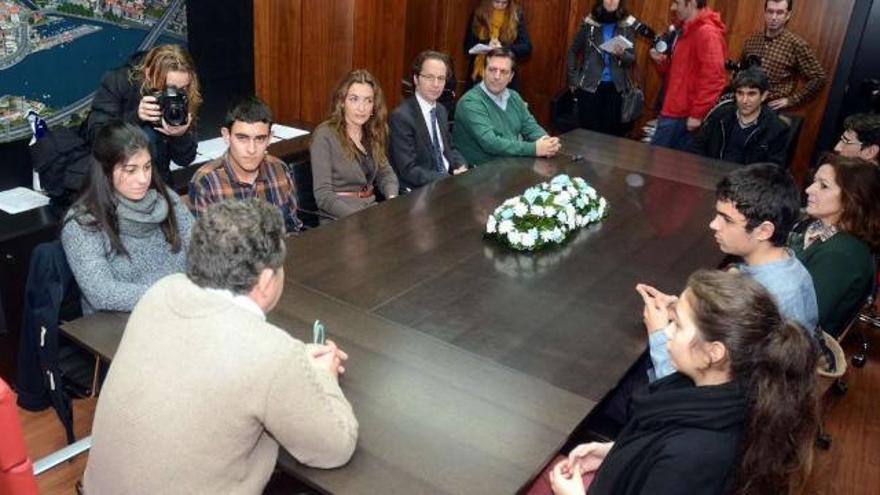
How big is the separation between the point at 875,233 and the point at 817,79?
125 inches

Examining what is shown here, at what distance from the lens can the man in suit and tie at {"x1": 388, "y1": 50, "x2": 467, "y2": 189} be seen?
4.02 metres

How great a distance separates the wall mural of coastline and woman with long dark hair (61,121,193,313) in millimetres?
1354

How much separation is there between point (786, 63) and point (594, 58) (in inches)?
55.7

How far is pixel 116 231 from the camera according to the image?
2441 millimetres

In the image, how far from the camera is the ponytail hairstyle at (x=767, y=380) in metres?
1.49

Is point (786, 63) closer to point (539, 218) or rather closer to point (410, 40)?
point (410, 40)

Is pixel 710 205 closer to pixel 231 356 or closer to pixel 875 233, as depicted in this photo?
pixel 875 233

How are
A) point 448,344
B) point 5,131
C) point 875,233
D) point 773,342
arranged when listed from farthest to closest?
point 5,131, point 875,233, point 448,344, point 773,342

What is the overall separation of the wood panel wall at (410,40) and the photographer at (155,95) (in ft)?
Result: 4.86

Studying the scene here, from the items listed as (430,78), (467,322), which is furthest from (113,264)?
(430,78)

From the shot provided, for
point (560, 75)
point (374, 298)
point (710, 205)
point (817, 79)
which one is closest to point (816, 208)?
point (710, 205)

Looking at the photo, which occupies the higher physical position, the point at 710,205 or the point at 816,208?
the point at 816,208

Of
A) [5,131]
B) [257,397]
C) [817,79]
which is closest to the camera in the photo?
[257,397]

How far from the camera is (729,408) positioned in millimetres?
1499
